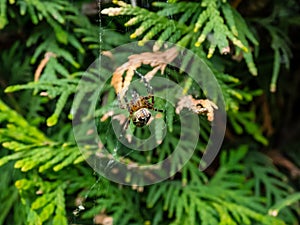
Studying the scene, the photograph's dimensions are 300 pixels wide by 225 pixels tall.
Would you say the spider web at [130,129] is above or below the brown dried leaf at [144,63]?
below

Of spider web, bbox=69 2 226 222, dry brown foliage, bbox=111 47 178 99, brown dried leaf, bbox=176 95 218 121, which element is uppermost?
dry brown foliage, bbox=111 47 178 99

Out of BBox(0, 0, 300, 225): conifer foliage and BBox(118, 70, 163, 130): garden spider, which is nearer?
BBox(118, 70, 163, 130): garden spider

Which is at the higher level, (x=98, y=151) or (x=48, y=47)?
(x=48, y=47)

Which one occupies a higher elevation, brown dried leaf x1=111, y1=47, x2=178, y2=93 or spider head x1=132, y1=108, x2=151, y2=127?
brown dried leaf x1=111, y1=47, x2=178, y2=93

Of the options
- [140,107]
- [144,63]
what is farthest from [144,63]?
[140,107]

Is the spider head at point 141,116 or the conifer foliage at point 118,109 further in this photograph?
the conifer foliage at point 118,109

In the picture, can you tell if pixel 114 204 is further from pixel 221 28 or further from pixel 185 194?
pixel 221 28

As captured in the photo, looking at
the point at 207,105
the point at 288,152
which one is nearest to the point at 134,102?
the point at 207,105

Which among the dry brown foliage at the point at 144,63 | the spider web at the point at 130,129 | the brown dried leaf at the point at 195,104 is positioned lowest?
the spider web at the point at 130,129
